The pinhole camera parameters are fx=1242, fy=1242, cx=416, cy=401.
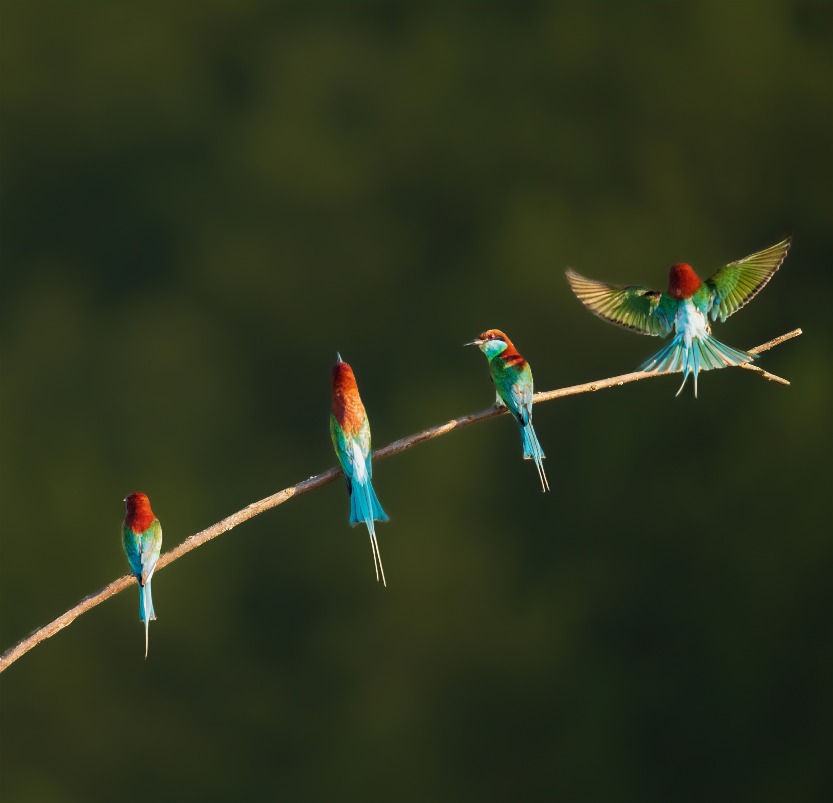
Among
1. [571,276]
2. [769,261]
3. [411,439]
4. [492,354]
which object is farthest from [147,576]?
[769,261]

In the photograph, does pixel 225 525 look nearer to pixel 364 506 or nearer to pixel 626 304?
pixel 364 506

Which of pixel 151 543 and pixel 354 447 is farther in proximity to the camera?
pixel 151 543

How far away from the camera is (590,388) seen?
2221 mm

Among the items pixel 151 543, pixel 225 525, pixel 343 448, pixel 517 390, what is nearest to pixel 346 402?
pixel 343 448

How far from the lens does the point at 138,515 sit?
2.65 metres

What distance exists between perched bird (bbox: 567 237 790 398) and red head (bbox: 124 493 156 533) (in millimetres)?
1066

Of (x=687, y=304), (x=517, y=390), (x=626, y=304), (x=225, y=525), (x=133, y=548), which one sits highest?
(x=626, y=304)

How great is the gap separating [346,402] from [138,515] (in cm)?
51

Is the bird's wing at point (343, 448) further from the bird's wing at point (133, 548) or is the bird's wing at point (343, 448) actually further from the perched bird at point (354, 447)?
the bird's wing at point (133, 548)

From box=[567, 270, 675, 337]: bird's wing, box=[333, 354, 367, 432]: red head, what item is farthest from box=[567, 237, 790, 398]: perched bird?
box=[333, 354, 367, 432]: red head

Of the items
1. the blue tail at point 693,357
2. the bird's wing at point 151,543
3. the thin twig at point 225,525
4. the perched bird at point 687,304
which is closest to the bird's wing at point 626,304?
the perched bird at point 687,304

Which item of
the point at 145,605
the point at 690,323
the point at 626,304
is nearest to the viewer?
the point at 145,605

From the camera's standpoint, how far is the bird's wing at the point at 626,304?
108 inches

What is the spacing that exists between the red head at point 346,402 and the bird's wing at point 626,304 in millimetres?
552
